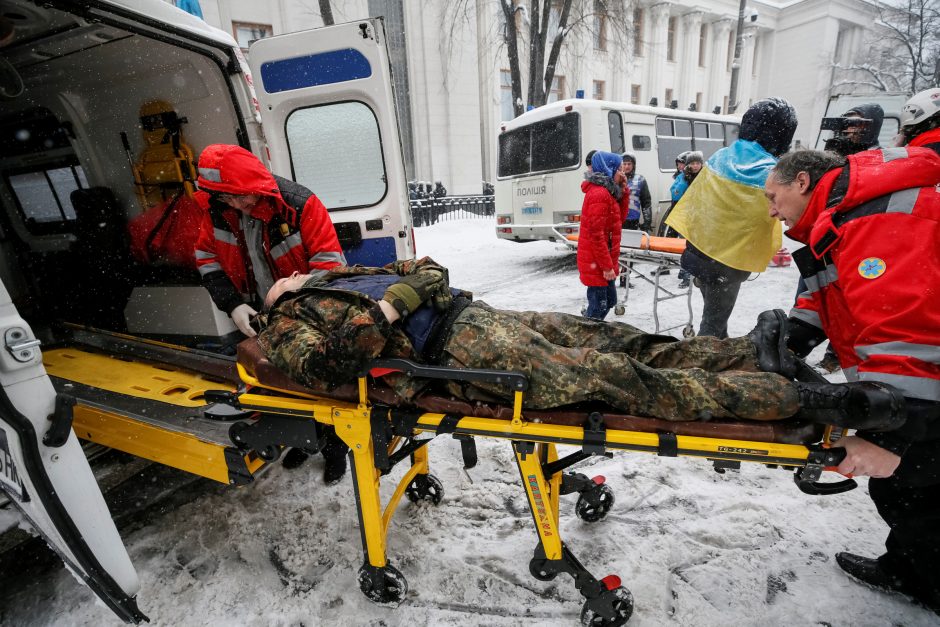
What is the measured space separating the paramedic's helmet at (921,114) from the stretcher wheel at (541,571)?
3.44m

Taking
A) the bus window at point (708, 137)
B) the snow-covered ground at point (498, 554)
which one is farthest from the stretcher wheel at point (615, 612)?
the bus window at point (708, 137)

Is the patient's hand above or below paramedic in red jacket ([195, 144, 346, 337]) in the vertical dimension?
below

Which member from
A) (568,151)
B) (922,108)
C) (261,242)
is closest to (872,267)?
(922,108)

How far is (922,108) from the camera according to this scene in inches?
110

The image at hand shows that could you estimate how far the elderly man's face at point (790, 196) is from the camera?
176cm

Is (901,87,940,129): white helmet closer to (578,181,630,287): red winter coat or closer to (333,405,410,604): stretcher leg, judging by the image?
(578,181,630,287): red winter coat

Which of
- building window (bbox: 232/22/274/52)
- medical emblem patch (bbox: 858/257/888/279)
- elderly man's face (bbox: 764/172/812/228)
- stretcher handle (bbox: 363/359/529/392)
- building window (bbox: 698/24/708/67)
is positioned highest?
building window (bbox: 698/24/708/67)

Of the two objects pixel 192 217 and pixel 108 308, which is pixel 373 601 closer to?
pixel 192 217

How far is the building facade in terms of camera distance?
14.9 m

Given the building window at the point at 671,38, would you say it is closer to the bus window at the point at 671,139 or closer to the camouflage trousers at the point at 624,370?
the bus window at the point at 671,139

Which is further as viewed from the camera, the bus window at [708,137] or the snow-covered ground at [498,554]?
the bus window at [708,137]

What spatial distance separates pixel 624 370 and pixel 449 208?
561 inches

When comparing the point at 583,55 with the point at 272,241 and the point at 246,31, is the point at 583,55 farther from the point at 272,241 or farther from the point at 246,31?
the point at 272,241

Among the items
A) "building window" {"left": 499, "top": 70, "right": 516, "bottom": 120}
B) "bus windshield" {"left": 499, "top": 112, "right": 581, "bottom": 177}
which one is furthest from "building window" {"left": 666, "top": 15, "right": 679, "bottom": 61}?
"bus windshield" {"left": 499, "top": 112, "right": 581, "bottom": 177}
